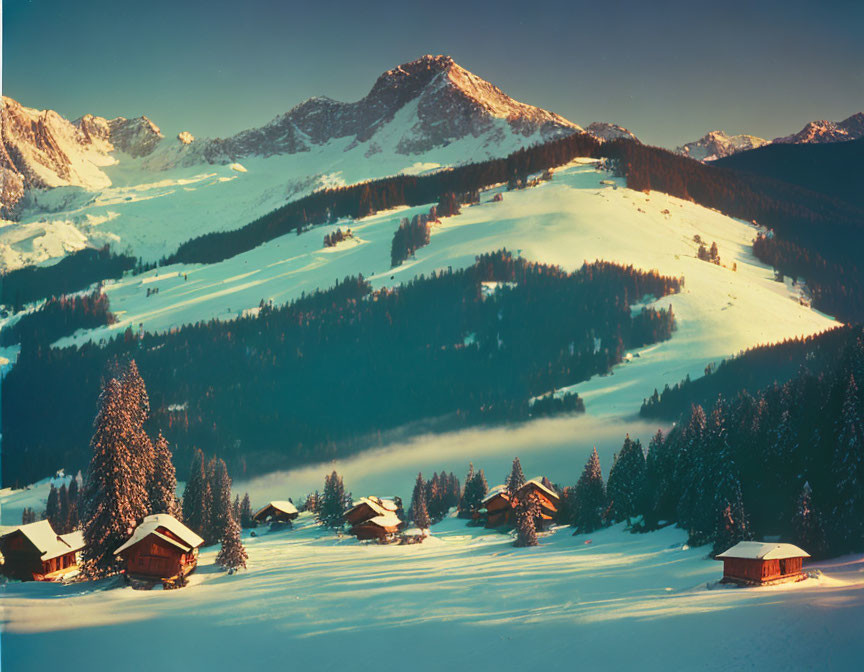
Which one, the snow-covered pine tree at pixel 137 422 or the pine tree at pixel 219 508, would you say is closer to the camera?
the snow-covered pine tree at pixel 137 422

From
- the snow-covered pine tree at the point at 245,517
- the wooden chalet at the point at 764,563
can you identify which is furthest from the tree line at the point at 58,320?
the wooden chalet at the point at 764,563

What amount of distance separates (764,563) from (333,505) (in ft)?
189

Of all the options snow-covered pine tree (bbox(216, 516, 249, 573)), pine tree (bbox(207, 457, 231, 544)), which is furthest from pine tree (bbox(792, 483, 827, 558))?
pine tree (bbox(207, 457, 231, 544))

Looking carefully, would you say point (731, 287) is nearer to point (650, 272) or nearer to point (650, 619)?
point (650, 272)

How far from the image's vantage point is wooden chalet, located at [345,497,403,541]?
67.5 metres

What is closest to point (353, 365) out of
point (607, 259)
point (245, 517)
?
point (607, 259)

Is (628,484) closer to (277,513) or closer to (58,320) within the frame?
(277,513)

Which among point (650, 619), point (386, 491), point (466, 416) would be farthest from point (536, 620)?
point (466, 416)

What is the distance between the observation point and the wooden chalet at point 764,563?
2958 centimetres

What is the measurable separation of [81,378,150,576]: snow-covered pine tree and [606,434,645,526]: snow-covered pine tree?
121ft

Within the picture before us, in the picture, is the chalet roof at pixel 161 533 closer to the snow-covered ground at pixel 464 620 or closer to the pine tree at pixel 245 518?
the snow-covered ground at pixel 464 620

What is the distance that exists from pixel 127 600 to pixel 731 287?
426ft

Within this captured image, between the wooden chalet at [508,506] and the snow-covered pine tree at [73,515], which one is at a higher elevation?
the snow-covered pine tree at [73,515]

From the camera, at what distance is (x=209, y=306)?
175250 mm
